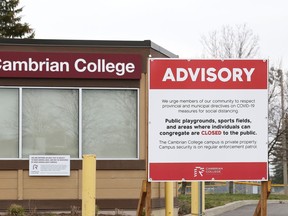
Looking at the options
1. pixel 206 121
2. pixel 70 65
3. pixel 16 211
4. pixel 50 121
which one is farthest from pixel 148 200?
pixel 50 121

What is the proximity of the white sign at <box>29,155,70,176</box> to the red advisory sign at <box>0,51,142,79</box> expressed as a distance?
180cm

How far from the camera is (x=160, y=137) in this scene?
7.41 m

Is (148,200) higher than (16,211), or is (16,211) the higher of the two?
(148,200)

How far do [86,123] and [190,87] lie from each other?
886cm

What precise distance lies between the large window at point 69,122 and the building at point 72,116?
2cm

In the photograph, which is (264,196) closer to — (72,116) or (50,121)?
(72,116)

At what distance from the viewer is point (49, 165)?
52.0ft

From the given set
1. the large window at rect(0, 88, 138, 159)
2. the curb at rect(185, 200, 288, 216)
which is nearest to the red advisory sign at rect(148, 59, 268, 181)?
the large window at rect(0, 88, 138, 159)

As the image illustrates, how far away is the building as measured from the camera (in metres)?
15.8

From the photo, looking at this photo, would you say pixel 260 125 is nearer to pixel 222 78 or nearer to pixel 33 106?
pixel 222 78

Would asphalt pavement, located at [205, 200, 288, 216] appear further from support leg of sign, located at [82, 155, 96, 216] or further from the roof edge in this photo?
Answer: support leg of sign, located at [82, 155, 96, 216]

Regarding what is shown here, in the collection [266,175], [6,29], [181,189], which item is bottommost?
[181,189]

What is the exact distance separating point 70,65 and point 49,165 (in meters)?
2.27

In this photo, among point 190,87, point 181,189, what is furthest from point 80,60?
point 181,189
